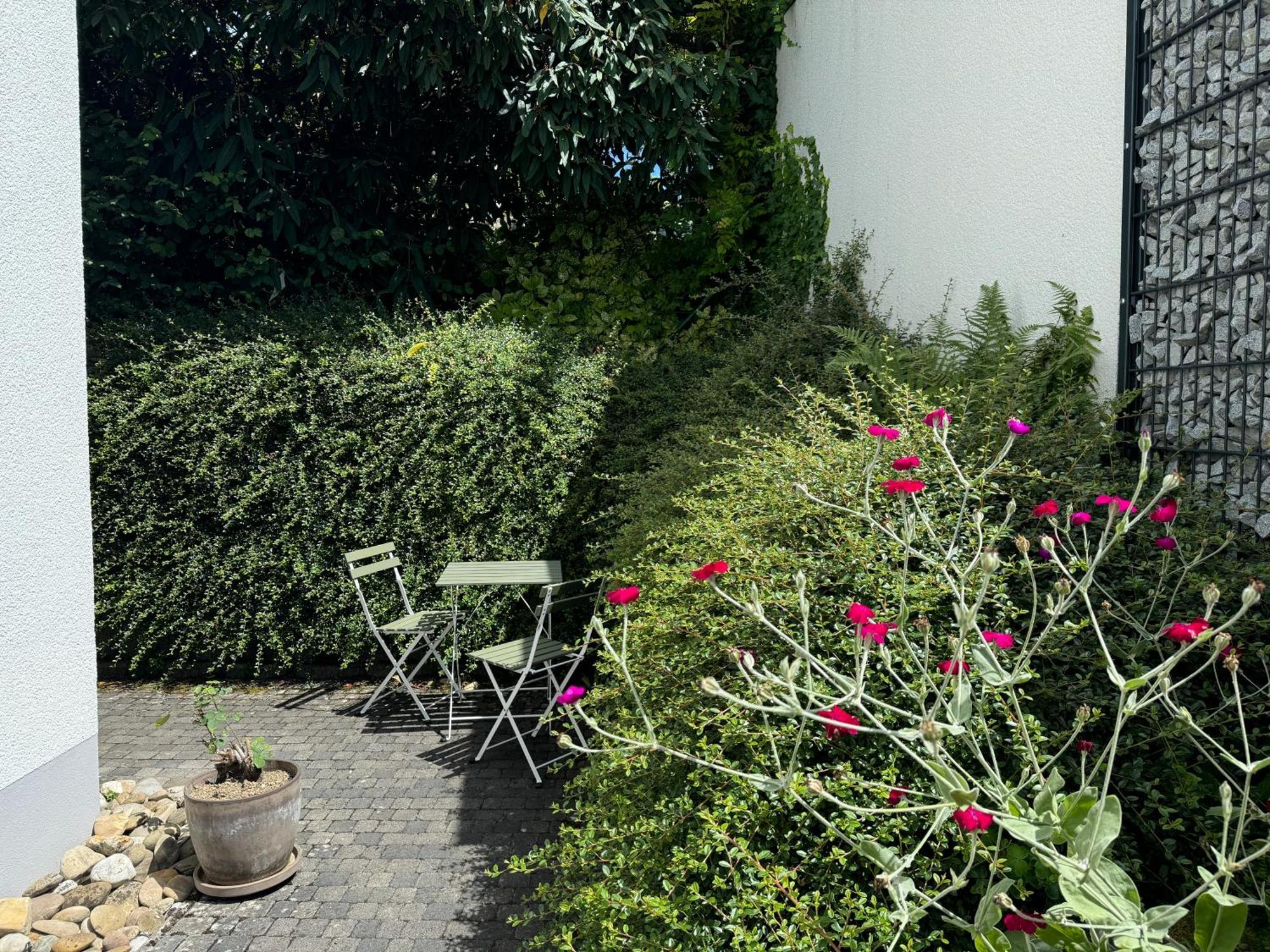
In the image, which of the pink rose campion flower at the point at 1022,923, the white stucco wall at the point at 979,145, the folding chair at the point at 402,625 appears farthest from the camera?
the folding chair at the point at 402,625

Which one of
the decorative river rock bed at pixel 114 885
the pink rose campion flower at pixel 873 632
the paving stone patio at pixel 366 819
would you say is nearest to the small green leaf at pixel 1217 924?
the pink rose campion flower at pixel 873 632

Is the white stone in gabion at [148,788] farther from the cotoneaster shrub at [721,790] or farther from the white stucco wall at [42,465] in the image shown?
the cotoneaster shrub at [721,790]

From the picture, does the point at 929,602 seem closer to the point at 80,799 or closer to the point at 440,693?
the point at 80,799

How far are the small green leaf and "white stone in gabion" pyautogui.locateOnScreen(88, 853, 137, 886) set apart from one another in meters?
4.09

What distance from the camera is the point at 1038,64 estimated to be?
4070 mm

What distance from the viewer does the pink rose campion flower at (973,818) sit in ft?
4.42

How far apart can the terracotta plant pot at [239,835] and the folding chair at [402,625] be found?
1.89m

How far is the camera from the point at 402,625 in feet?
19.7

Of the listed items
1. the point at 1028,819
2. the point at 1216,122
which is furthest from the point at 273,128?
the point at 1028,819

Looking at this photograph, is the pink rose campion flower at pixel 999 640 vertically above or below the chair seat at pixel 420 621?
above

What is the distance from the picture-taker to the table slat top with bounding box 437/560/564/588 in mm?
5453

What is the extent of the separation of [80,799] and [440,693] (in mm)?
2653

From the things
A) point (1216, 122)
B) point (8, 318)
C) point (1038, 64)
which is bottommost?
point (8, 318)

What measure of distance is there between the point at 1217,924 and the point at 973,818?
44cm
